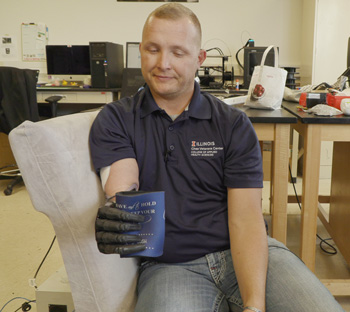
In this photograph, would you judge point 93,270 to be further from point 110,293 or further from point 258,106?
point 258,106

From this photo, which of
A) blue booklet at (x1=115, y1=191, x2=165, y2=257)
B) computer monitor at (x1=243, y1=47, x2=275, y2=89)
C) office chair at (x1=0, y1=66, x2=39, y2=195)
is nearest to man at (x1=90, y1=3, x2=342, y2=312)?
blue booklet at (x1=115, y1=191, x2=165, y2=257)

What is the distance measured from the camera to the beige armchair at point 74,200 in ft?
3.20

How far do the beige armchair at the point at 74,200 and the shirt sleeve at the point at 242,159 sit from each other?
343 millimetres

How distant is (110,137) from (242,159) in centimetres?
35

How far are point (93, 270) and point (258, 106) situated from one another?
116cm

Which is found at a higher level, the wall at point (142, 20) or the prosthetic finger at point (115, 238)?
the wall at point (142, 20)

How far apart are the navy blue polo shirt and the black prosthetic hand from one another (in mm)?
206

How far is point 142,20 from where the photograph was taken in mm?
A: 4430

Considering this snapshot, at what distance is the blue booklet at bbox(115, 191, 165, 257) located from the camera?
0.90 meters

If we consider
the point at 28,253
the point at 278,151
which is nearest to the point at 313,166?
the point at 278,151

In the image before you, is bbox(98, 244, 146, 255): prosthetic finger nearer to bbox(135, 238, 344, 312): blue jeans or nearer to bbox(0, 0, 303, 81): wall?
bbox(135, 238, 344, 312): blue jeans

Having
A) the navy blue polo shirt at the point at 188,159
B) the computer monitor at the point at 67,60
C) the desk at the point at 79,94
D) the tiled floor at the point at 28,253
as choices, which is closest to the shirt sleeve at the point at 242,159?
the navy blue polo shirt at the point at 188,159

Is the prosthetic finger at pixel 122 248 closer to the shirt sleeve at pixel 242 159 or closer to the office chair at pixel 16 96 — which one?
the shirt sleeve at pixel 242 159

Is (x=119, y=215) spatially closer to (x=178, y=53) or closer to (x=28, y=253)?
(x=178, y=53)
